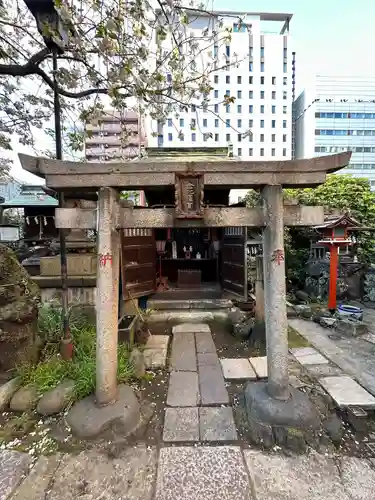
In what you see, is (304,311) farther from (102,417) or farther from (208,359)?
(102,417)

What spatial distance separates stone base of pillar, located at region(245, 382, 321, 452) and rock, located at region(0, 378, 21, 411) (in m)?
3.14

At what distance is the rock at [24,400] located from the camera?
10.5 ft

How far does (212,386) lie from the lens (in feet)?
12.2

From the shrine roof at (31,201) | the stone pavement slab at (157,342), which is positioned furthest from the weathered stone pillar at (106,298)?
the shrine roof at (31,201)

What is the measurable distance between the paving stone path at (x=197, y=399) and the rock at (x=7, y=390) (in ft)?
6.95

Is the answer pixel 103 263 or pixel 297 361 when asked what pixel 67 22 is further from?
pixel 297 361

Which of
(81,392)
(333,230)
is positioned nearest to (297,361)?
(81,392)

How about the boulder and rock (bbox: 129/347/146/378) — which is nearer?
the boulder

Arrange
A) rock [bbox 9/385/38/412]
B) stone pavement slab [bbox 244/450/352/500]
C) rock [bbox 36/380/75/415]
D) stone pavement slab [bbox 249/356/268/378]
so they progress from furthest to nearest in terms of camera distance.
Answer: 1. stone pavement slab [bbox 249/356/268/378]
2. rock [bbox 9/385/38/412]
3. rock [bbox 36/380/75/415]
4. stone pavement slab [bbox 244/450/352/500]

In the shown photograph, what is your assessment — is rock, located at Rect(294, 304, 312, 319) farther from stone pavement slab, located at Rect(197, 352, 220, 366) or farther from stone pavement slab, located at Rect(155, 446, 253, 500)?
stone pavement slab, located at Rect(155, 446, 253, 500)

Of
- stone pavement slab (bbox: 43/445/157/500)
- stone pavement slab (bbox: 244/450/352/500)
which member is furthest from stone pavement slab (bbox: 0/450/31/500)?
stone pavement slab (bbox: 244/450/352/500)

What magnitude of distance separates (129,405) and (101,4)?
535cm

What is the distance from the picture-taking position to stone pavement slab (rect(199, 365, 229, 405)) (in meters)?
3.39

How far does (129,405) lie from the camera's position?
117 inches
